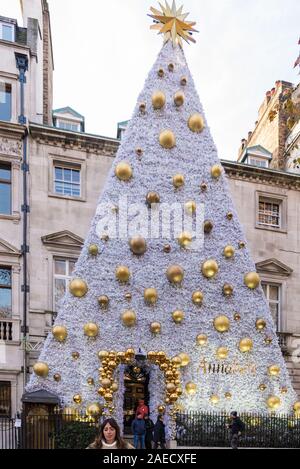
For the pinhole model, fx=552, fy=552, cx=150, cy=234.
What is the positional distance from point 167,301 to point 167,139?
17.7 feet

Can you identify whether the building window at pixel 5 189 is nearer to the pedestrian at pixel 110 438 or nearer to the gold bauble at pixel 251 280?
the gold bauble at pixel 251 280

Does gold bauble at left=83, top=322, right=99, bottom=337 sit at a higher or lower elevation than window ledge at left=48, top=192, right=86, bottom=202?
lower

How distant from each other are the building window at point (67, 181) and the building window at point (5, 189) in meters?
1.93

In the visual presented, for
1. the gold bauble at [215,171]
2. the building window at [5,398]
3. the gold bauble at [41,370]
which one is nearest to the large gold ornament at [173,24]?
the gold bauble at [215,171]

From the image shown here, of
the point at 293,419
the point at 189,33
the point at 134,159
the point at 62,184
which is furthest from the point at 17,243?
the point at 293,419

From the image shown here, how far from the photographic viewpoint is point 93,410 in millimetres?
15766

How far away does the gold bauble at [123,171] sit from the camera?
58.7 ft

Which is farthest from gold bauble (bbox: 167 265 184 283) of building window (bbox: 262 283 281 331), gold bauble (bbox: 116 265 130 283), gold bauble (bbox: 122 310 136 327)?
building window (bbox: 262 283 281 331)

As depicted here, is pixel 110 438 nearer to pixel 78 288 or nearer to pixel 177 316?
pixel 78 288

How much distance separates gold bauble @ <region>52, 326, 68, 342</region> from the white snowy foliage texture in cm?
20

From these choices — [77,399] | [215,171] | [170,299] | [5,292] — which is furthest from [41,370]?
[215,171]

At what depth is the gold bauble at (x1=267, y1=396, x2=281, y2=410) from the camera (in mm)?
17250

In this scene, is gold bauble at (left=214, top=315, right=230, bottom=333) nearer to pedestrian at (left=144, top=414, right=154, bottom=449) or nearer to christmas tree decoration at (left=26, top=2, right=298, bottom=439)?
christmas tree decoration at (left=26, top=2, right=298, bottom=439)

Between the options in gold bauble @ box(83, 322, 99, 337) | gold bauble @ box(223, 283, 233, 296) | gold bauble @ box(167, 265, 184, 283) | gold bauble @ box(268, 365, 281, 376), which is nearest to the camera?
gold bauble @ box(83, 322, 99, 337)
